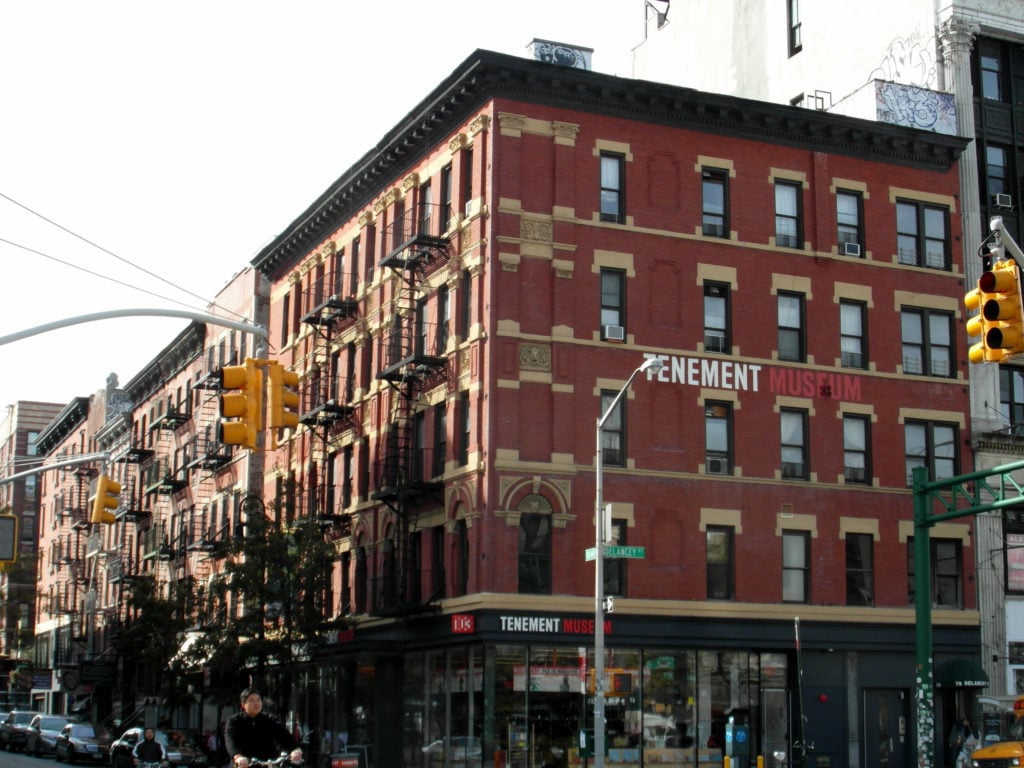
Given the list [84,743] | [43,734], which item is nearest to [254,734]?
[84,743]

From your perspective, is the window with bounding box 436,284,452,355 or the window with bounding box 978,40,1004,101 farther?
the window with bounding box 978,40,1004,101

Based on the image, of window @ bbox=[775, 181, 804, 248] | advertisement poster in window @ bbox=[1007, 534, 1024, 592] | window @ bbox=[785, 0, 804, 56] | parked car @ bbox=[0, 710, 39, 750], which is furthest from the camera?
parked car @ bbox=[0, 710, 39, 750]

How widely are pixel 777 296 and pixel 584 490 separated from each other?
8971 millimetres

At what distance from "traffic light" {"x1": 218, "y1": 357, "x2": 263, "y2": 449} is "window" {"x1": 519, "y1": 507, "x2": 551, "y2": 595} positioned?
18.7m

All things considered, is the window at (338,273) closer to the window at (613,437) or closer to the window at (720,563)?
the window at (613,437)

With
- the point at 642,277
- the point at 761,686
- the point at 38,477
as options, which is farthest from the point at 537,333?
the point at 38,477

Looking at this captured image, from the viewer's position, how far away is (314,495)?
5406cm

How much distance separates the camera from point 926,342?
47.2 m

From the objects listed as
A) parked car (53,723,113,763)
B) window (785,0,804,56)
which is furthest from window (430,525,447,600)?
window (785,0,804,56)

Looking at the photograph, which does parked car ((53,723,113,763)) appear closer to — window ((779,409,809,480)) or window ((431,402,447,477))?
window ((431,402,447,477))

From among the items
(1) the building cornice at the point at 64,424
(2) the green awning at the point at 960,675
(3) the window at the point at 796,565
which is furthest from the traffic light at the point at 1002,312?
(1) the building cornice at the point at 64,424

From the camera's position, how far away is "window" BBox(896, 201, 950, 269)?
47625 mm

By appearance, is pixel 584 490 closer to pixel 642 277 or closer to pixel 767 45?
pixel 642 277

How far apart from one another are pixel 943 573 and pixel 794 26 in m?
22.6
